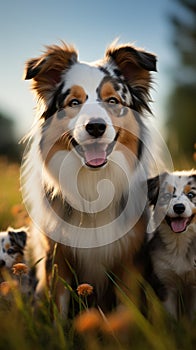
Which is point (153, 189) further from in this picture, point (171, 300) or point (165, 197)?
point (171, 300)

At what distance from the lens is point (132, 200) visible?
14.1ft

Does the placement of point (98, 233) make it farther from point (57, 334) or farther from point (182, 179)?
point (57, 334)

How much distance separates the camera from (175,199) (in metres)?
4.13

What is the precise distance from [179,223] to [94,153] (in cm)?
93

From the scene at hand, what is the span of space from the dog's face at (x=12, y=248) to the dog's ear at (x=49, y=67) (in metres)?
1.56

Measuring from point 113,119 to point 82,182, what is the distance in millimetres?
658

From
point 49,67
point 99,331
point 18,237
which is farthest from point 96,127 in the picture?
point 18,237

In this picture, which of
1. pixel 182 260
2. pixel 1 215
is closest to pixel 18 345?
pixel 182 260

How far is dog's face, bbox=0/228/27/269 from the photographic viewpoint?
511cm

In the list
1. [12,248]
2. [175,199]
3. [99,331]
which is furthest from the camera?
[12,248]

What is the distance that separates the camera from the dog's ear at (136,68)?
169 inches

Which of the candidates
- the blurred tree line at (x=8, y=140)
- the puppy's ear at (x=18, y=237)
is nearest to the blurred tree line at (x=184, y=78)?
the blurred tree line at (x=8, y=140)

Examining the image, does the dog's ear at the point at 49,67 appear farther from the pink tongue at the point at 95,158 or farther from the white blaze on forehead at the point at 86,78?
the pink tongue at the point at 95,158

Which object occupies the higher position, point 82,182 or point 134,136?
point 134,136
